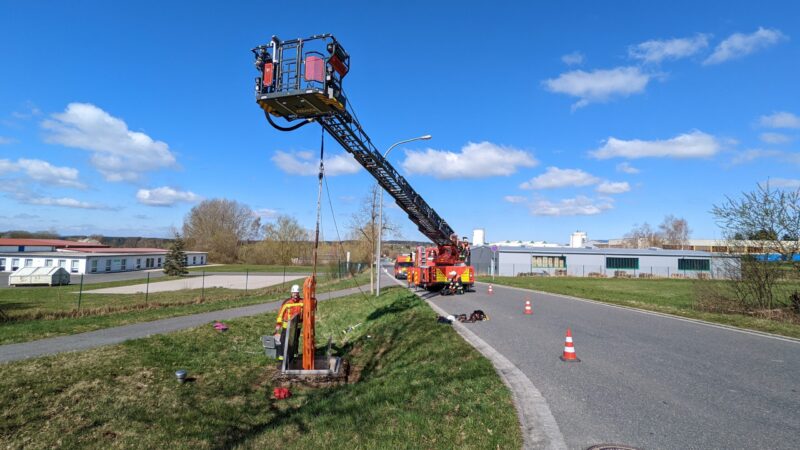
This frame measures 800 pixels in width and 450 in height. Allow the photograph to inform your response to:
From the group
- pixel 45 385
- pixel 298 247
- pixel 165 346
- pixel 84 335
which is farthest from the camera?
pixel 298 247

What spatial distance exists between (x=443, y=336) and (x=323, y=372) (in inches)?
111

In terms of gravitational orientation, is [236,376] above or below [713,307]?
below

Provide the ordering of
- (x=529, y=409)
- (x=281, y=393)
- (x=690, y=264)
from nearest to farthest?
(x=529, y=409) < (x=281, y=393) < (x=690, y=264)

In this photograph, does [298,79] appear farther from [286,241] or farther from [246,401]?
[286,241]

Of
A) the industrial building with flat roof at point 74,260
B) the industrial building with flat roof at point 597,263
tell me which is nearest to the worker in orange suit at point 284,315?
the industrial building with flat roof at point 597,263

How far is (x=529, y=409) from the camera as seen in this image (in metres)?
5.11

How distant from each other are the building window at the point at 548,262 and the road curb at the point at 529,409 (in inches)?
1746

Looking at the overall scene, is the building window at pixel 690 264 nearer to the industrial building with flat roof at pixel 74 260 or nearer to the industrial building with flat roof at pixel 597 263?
the industrial building with flat roof at pixel 597 263

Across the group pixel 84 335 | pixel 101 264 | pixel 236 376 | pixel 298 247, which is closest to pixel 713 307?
pixel 236 376

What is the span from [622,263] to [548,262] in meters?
8.76

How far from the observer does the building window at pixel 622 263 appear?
166ft

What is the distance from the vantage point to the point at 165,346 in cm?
1105

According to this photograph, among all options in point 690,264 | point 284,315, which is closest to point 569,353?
point 284,315

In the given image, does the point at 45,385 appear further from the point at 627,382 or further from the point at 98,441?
the point at 627,382
